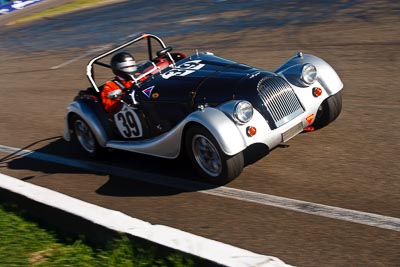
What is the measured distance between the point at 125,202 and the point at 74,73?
8.22 meters

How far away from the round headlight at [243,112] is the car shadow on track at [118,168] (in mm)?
784

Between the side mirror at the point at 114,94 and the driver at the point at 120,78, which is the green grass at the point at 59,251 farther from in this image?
the driver at the point at 120,78

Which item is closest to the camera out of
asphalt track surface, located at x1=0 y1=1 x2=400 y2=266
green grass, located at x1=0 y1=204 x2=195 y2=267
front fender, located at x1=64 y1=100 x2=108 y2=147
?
green grass, located at x1=0 y1=204 x2=195 y2=267

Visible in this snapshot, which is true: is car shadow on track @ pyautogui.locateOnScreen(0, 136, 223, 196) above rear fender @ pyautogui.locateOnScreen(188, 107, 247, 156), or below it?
below

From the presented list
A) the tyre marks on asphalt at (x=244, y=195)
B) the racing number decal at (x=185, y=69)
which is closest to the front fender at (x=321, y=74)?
the racing number decal at (x=185, y=69)

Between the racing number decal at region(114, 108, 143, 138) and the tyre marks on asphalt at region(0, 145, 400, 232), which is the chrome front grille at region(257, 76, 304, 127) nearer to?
the tyre marks on asphalt at region(0, 145, 400, 232)

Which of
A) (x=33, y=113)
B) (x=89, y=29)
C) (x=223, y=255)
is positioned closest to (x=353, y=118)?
(x=223, y=255)

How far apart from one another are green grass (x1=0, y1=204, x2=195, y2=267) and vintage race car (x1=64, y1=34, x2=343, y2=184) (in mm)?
1658

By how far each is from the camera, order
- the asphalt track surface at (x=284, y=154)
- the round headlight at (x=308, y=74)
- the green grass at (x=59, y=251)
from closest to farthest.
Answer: the green grass at (x=59, y=251), the asphalt track surface at (x=284, y=154), the round headlight at (x=308, y=74)

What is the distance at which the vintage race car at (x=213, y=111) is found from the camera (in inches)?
233

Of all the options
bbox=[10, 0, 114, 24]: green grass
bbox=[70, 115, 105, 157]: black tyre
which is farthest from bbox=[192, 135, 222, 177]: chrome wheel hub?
bbox=[10, 0, 114, 24]: green grass

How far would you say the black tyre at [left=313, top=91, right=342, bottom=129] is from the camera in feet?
22.9

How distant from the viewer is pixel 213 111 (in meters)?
5.92

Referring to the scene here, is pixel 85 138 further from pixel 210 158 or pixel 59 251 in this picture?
pixel 59 251
